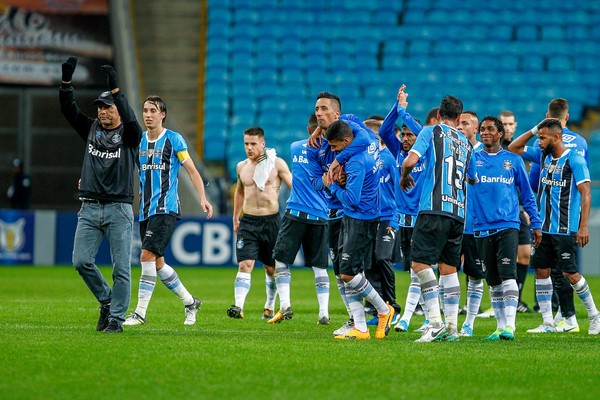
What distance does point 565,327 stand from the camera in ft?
40.7

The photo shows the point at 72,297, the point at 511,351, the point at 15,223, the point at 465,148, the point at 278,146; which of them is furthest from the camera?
the point at 278,146

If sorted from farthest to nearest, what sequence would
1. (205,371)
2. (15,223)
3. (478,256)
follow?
(15,223)
(478,256)
(205,371)

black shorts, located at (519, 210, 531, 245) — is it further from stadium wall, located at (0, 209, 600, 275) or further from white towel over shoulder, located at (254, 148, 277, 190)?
stadium wall, located at (0, 209, 600, 275)

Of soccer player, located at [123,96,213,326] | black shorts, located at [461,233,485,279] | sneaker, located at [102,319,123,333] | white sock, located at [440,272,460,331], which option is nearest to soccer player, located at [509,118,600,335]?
black shorts, located at [461,233,485,279]

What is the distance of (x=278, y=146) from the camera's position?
26406mm

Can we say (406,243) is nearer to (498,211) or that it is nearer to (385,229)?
(385,229)

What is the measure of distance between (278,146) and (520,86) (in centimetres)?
678

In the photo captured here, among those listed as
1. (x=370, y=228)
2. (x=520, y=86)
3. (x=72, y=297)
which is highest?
(x=520, y=86)

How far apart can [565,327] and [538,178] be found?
170 cm

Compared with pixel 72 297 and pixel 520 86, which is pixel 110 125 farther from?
pixel 520 86

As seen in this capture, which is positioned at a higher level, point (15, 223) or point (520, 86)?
point (520, 86)

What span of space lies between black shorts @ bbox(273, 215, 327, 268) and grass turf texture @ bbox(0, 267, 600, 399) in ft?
2.60

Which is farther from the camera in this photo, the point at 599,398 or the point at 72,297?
the point at 72,297

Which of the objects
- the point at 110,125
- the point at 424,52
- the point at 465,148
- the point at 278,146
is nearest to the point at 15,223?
Answer: the point at 278,146
